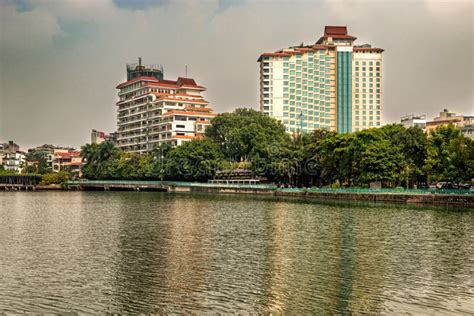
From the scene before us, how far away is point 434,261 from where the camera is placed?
25453mm

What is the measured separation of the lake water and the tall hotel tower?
361 feet

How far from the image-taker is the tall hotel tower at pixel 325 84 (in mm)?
150000

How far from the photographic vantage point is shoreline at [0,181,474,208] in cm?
5959

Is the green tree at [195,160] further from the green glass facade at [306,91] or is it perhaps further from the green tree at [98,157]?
the green glass facade at [306,91]

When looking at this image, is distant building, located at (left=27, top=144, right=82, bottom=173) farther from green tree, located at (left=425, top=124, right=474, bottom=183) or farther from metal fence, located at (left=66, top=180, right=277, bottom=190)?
green tree, located at (left=425, top=124, right=474, bottom=183)

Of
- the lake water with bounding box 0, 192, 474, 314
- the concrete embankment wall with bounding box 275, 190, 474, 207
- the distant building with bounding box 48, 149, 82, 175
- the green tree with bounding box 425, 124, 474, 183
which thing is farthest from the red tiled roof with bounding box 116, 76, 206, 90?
the lake water with bounding box 0, 192, 474, 314

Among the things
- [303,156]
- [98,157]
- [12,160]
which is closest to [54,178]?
[98,157]

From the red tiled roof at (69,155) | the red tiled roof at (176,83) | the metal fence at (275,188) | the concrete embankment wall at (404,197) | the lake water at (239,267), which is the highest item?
the red tiled roof at (176,83)

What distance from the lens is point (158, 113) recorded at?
146 metres

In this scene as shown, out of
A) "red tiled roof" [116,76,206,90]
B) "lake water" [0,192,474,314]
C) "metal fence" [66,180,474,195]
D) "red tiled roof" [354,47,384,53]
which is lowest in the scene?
"lake water" [0,192,474,314]

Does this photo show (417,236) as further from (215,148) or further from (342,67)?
(342,67)

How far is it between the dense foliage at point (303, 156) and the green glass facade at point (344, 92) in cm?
3911

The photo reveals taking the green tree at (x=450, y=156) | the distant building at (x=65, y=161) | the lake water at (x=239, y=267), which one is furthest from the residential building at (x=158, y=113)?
the lake water at (x=239, y=267)

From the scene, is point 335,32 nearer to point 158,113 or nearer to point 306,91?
point 306,91
